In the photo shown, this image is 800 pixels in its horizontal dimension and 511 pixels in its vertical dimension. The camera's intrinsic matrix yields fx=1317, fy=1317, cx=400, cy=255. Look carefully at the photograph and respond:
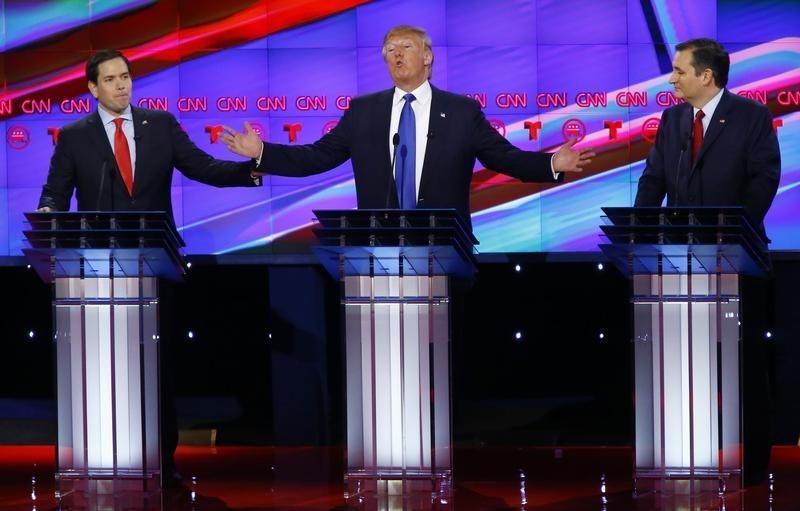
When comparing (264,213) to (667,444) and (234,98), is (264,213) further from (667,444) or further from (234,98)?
(667,444)

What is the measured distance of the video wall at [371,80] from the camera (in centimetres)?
795

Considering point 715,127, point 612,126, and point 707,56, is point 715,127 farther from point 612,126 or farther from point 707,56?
point 612,126

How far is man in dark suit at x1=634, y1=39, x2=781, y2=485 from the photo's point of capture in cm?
516

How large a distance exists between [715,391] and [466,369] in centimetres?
184

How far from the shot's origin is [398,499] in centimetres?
475

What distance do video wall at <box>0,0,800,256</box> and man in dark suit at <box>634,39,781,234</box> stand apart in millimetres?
2752

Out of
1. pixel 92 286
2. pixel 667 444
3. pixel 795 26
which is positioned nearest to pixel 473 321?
pixel 667 444

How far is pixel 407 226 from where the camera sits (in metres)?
4.59

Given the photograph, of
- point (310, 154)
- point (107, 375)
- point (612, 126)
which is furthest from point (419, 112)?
point (612, 126)

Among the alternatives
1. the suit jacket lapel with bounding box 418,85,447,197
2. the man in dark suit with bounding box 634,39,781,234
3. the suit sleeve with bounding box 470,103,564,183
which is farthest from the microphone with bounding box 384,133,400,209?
the man in dark suit with bounding box 634,39,781,234

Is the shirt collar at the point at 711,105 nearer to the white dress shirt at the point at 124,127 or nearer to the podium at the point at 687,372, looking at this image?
the podium at the point at 687,372

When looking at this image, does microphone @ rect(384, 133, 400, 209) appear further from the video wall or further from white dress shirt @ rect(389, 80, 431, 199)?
the video wall

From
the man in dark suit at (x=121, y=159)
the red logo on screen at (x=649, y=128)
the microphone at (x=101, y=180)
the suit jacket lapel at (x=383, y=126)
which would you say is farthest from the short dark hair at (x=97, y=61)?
the red logo on screen at (x=649, y=128)

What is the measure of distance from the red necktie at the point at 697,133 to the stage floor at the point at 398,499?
53.0 inches
